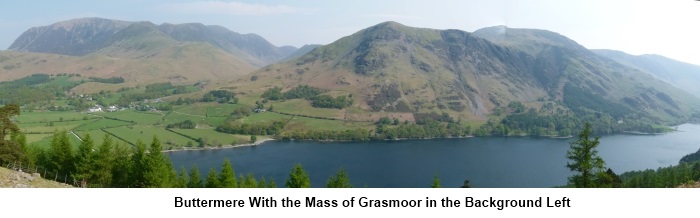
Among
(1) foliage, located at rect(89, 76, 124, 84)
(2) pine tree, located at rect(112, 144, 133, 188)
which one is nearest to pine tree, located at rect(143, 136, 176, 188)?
(2) pine tree, located at rect(112, 144, 133, 188)

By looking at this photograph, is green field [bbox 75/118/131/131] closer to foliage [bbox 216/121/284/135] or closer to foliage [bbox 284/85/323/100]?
foliage [bbox 216/121/284/135]

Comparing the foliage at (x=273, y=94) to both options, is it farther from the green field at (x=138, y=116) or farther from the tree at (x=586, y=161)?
the tree at (x=586, y=161)

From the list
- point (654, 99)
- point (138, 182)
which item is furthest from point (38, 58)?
point (654, 99)

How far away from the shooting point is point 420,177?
40.1 meters

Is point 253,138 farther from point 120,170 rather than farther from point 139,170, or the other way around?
point 139,170

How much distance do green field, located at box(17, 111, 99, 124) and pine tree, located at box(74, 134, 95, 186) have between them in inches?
2021

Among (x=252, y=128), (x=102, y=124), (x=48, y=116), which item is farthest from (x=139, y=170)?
(x=48, y=116)

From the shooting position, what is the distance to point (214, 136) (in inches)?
2219

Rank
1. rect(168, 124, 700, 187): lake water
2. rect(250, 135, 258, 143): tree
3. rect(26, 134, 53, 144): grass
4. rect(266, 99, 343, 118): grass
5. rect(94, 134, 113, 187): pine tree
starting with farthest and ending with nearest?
rect(266, 99, 343, 118): grass, rect(250, 135, 258, 143): tree, rect(26, 134, 53, 144): grass, rect(168, 124, 700, 187): lake water, rect(94, 134, 113, 187): pine tree

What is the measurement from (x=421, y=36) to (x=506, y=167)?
285 feet

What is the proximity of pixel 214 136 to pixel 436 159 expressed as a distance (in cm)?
2883

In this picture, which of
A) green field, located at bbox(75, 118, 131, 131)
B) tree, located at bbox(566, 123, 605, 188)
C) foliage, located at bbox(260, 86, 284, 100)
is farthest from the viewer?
foliage, located at bbox(260, 86, 284, 100)

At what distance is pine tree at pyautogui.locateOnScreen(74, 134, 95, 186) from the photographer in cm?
1140

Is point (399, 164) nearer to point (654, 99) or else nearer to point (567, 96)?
point (567, 96)
